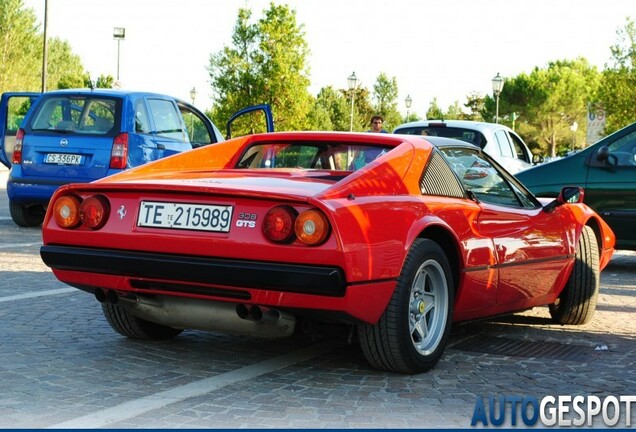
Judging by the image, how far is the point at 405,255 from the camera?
4965mm

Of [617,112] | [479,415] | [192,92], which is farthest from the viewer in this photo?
[192,92]

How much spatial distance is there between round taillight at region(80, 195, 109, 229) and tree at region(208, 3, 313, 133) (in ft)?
181

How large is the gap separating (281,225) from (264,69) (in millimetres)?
57276

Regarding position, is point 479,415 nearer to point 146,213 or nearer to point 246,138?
point 146,213

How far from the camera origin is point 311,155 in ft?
19.7

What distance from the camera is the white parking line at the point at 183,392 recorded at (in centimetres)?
411

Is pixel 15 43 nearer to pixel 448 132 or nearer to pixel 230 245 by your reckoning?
pixel 448 132

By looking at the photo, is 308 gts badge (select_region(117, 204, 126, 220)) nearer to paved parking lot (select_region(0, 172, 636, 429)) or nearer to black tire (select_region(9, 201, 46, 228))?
paved parking lot (select_region(0, 172, 636, 429))

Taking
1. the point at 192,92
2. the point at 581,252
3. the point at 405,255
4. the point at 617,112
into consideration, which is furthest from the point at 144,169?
the point at 192,92

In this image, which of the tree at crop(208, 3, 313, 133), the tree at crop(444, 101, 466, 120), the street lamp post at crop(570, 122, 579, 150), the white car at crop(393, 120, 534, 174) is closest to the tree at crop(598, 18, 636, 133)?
the tree at crop(208, 3, 313, 133)

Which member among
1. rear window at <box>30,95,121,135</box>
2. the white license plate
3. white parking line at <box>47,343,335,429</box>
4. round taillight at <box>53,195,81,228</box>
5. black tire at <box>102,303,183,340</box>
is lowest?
white parking line at <box>47,343,335,429</box>

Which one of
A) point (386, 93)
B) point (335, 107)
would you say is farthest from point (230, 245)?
point (386, 93)

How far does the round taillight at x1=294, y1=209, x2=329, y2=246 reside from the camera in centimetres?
462

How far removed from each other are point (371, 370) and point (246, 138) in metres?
1.79
